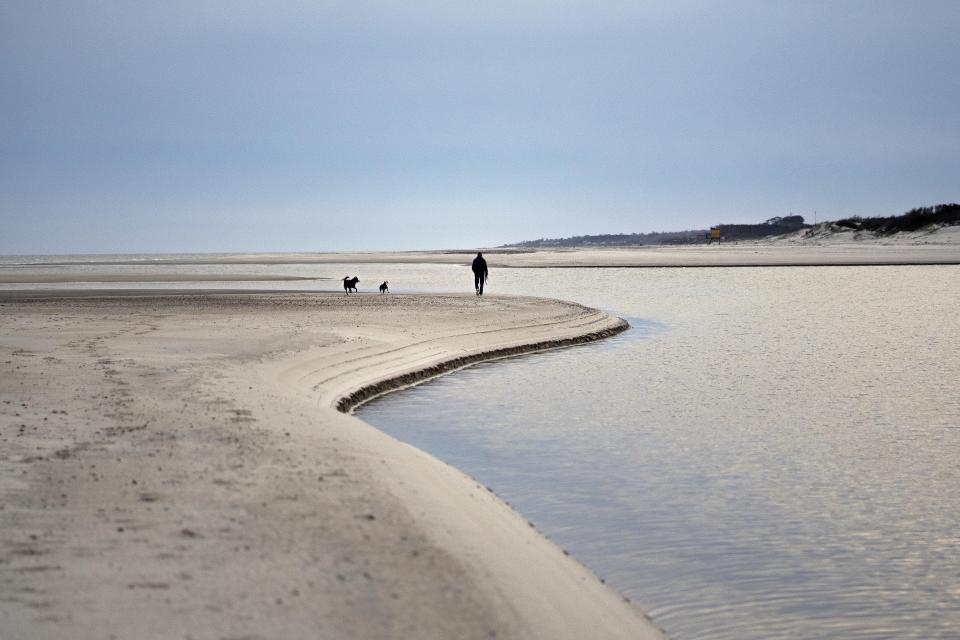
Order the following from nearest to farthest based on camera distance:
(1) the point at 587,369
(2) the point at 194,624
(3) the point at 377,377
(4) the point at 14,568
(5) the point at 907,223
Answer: (2) the point at 194,624 < (4) the point at 14,568 < (3) the point at 377,377 < (1) the point at 587,369 < (5) the point at 907,223

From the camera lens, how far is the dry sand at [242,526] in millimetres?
5445

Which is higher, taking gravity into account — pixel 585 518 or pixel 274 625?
pixel 274 625

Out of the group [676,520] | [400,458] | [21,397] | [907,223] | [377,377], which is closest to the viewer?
[676,520]

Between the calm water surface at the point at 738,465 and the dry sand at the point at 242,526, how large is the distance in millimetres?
976

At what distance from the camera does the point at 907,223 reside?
128875mm

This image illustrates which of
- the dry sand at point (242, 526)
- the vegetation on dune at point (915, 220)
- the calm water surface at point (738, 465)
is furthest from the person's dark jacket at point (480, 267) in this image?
the vegetation on dune at point (915, 220)

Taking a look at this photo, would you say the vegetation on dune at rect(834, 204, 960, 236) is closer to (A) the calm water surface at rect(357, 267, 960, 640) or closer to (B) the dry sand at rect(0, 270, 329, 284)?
(B) the dry sand at rect(0, 270, 329, 284)

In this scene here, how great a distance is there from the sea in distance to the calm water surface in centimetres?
3

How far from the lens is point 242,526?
23.0ft

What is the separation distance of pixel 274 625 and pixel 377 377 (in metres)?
12.7

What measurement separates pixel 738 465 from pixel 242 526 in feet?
22.5

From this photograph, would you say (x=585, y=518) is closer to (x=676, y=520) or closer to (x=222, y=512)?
(x=676, y=520)

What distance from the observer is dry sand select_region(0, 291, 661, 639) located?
5.45m

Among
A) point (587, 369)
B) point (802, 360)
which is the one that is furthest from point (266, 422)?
point (802, 360)
